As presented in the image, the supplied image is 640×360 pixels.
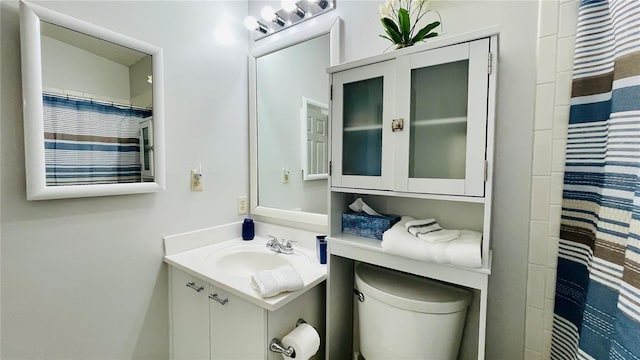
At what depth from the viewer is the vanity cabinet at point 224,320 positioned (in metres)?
0.96

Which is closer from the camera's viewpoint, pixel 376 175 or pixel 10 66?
pixel 10 66

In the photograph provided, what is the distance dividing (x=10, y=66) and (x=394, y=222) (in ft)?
5.07

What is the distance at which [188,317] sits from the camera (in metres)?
1.24

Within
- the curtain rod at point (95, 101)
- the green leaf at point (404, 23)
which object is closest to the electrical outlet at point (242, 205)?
the curtain rod at point (95, 101)

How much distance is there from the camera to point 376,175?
3.41 ft

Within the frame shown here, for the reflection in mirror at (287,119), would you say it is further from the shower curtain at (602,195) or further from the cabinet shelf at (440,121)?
the shower curtain at (602,195)

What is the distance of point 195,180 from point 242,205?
0.36 m

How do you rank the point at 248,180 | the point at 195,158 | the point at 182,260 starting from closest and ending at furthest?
the point at 182,260 < the point at 195,158 < the point at 248,180

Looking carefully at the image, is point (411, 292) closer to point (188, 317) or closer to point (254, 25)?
point (188, 317)

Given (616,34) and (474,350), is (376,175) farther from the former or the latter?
(474,350)

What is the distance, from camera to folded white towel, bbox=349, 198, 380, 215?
1180 mm

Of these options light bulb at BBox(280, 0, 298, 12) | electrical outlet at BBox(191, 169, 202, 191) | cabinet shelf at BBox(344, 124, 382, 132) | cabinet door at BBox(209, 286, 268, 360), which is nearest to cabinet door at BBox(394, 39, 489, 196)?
cabinet shelf at BBox(344, 124, 382, 132)

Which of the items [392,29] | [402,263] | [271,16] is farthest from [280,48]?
[402,263]

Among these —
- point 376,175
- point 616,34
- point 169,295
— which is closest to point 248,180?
point 169,295
